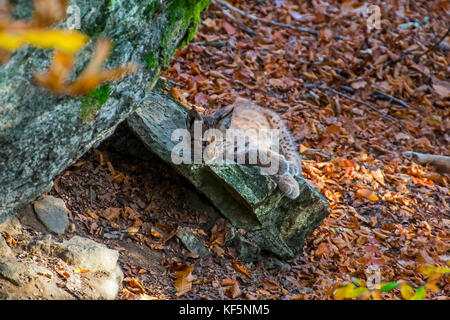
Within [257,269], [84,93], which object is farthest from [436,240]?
[84,93]

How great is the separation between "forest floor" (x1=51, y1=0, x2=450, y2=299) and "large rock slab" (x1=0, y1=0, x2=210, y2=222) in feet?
3.64

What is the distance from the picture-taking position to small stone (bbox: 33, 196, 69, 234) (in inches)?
166

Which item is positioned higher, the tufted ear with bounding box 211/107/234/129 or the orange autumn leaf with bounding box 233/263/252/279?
the tufted ear with bounding box 211/107/234/129

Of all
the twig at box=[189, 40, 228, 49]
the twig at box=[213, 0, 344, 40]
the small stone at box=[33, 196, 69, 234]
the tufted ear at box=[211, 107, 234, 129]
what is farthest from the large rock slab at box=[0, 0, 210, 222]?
the twig at box=[213, 0, 344, 40]

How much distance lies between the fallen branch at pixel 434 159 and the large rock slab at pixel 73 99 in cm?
446

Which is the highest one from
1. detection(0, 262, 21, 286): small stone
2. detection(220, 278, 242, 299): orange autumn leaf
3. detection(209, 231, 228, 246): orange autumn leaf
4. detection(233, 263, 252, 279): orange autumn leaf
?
detection(0, 262, 21, 286): small stone

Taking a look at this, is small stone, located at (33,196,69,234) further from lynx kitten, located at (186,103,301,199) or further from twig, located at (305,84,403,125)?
twig, located at (305,84,403,125)

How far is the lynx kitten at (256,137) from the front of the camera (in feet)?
16.5

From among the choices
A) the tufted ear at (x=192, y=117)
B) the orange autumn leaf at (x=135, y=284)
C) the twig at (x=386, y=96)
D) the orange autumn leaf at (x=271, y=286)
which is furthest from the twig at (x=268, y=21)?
the orange autumn leaf at (x=135, y=284)

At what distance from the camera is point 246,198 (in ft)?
16.0

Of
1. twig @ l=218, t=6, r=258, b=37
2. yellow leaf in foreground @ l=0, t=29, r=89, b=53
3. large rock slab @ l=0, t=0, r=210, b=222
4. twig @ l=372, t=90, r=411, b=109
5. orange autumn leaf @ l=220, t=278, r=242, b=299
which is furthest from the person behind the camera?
twig @ l=218, t=6, r=258, b=37

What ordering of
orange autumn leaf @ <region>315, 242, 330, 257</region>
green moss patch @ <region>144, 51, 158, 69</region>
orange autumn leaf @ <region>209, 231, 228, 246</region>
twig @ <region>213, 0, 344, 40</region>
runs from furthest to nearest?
twig @ <region>213, 0, 344, 40</region> → orange autumn leaf @ <region>315, 242, 330, 257</region> → orange autumn leaf @ <region>209, 231, 228, 246</region> → green moss patch @ <region>144, 51, 158, 69</region>
